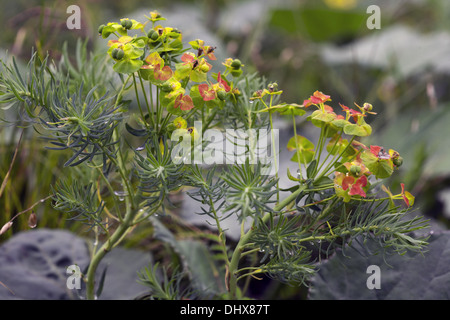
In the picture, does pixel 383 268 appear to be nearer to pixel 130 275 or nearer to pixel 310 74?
pixel 130 275

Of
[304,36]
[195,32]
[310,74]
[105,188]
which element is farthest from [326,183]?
[304,36]

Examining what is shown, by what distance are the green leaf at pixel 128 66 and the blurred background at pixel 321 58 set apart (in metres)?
0.27

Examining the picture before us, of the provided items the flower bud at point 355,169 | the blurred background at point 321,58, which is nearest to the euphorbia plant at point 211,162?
the flower bud at point 355,169

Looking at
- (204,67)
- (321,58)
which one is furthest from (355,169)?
(321,58)

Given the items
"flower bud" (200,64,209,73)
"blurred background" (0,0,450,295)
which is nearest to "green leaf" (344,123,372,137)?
"flower bud" (200,64,209,73)

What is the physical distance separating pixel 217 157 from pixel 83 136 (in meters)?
0.13

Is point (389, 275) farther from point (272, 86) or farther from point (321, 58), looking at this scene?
point (321, 58)

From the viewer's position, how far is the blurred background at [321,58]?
0.72 metres

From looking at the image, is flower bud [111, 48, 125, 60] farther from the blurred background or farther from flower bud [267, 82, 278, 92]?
the blurred background

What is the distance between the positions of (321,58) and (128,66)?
102 centimetres

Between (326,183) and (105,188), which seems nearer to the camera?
(326,183)

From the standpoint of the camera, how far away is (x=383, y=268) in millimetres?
478

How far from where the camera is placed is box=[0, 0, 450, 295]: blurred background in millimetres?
717

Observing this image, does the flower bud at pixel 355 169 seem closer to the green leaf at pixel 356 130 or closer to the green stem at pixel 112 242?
the green leaf at pixel 356 130
